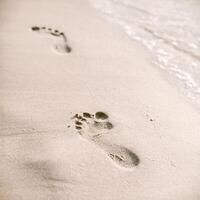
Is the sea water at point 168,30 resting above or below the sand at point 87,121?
above

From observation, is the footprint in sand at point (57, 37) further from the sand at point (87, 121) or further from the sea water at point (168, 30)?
the sea water at point (168, 30)

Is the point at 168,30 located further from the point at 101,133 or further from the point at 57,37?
the point at 101,133

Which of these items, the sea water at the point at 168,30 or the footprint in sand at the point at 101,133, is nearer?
the footprint in sand at the point at 101,133

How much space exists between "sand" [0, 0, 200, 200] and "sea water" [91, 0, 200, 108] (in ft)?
0.58

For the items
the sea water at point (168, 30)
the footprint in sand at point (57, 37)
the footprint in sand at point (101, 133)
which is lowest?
the footprint in sand at point (101, 133)

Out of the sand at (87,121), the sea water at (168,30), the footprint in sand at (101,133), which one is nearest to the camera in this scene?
the sand at (87,121)

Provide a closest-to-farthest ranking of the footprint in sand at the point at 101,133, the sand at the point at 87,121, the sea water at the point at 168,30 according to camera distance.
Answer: the sand at the point at 87,121 < the footprint in sand at the point at 101,133 < the sea water at the point at 168,30

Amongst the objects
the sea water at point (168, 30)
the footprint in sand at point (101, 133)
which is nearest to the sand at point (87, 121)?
the footprint in sand at point (101, 133)

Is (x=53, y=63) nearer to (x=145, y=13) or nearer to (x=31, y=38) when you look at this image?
(x=31, y=38)

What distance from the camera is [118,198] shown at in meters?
1.83

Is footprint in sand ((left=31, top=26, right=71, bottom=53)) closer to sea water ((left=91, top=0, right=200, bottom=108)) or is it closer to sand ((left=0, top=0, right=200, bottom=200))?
sand ((left=0, top=0, right=200, bottom=200))

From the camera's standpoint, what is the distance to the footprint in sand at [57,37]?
3.06 metres

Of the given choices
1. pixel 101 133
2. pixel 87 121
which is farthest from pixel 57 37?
pixel 101 133

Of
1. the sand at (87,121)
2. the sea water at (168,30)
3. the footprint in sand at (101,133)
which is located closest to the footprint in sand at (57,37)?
the sand at (87,121)
